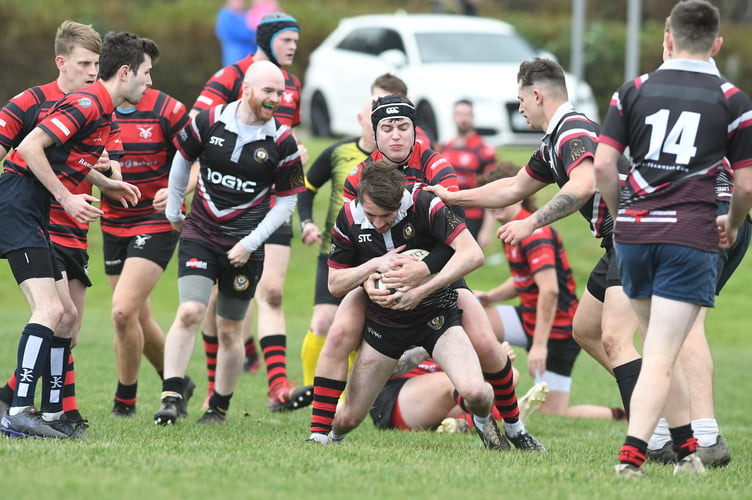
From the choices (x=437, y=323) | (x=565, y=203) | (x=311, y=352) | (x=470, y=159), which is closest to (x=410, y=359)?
(x=311, y=352)

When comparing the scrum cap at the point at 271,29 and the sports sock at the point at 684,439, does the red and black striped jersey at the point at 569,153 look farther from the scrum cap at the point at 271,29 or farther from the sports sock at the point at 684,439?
the scrum cap at the point at 271,29

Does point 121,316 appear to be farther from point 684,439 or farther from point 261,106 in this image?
point 684,439

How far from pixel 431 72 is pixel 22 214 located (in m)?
11.9

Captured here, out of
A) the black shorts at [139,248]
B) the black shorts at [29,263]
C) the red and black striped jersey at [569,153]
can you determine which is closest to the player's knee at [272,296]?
the black shorts at [139,248]

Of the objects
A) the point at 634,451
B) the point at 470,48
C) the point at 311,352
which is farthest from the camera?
the point at 470,48

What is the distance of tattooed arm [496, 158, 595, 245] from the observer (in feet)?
20.3

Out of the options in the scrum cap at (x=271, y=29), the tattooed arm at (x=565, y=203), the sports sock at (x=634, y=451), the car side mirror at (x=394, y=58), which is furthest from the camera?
the car side mirror at (x=394, y=58)

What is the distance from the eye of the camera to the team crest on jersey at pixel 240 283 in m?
7.70

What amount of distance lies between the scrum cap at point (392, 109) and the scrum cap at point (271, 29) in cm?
249

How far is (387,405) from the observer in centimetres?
813

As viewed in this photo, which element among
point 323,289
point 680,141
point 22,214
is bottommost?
point 323,289

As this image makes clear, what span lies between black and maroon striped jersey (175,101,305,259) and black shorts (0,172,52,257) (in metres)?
1.28

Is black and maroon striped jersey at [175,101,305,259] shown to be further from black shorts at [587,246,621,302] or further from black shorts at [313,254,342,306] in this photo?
black shorts at [587,246,621,302]

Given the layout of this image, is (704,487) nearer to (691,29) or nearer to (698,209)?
(698,209)
